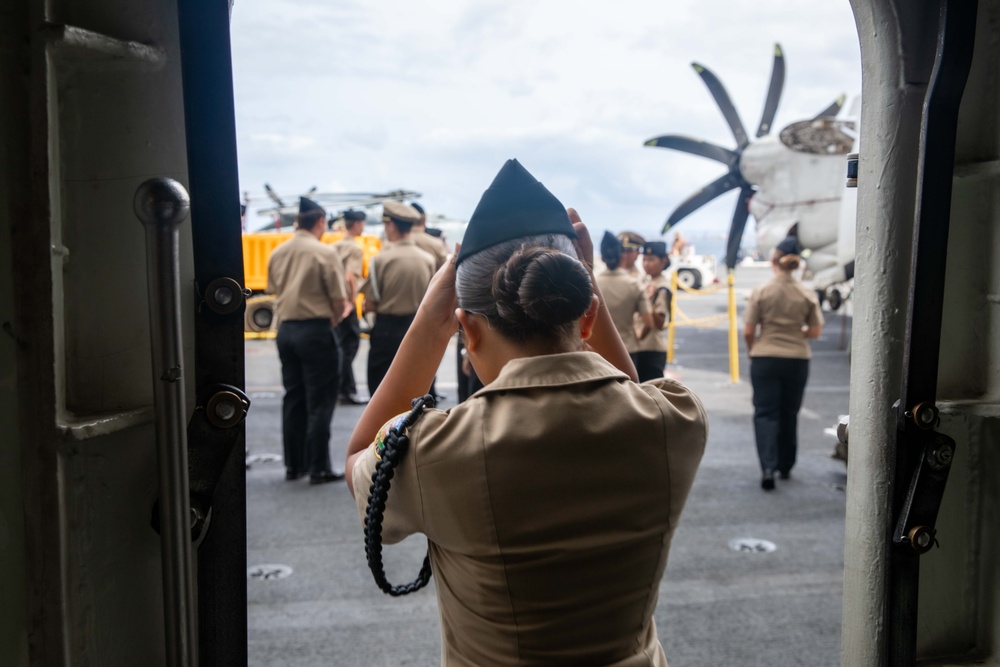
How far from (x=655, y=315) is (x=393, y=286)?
2006 mm

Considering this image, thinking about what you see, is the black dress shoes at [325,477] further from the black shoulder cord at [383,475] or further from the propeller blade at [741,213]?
the propeller blade at [741,213]

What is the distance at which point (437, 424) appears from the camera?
112 centimetres

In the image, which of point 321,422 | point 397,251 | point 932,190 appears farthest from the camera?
point 397,251

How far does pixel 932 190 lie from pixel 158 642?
128 cm

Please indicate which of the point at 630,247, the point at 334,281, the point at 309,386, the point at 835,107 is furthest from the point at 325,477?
the point at 835,107

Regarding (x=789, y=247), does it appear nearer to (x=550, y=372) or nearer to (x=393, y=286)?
(x=393, y=286)

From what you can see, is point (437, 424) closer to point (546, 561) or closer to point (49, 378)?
point (546, 561)

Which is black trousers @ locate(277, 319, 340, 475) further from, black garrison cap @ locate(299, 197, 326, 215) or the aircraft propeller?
the aircraft propeller

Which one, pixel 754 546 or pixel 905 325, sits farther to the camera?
pixel 754 546

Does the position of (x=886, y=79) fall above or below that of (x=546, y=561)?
above

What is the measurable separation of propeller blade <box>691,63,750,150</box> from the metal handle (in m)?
14.0

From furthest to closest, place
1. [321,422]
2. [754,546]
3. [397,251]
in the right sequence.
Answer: [397,251], [321,422], [754,546]

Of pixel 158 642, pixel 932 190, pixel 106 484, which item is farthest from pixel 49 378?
pixel 932 190

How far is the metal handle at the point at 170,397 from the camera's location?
882 mm
